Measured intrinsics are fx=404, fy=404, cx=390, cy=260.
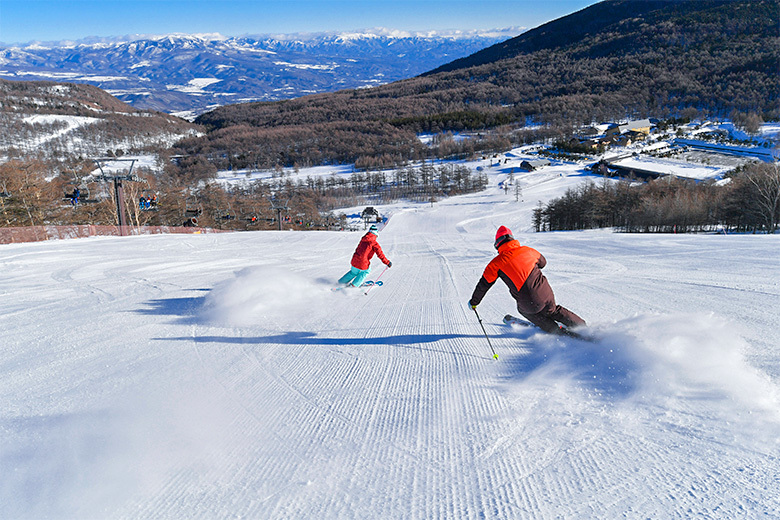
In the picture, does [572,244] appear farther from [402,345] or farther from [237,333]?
[237,333]

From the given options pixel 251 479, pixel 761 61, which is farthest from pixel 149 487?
pixel 761 61

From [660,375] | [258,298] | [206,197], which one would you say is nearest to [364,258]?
[258,298]

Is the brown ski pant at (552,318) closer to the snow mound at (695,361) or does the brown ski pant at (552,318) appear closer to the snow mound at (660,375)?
the snow mound at (660,375)

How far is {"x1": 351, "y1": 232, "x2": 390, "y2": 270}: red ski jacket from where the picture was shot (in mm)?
7426

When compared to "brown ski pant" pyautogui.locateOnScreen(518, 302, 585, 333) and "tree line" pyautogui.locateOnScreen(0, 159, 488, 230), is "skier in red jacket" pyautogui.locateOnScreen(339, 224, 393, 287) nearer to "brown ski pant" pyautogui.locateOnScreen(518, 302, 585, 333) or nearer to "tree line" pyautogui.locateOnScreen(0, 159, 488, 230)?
"brown ski pant" pyautogui.locateOnScreen(518, 302, 585, 333)

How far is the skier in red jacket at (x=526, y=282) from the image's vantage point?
4238mm

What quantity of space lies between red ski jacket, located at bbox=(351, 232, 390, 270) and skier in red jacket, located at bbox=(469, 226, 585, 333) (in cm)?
326

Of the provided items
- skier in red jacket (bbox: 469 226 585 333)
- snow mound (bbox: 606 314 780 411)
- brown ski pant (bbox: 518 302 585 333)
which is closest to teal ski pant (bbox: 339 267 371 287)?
skier in red jacket (bbox: 469 226 585 333)

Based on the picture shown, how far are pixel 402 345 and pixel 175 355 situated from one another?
2740 millimetres

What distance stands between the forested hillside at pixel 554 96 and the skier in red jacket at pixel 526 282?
96.0 m

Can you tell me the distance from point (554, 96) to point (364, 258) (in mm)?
148701

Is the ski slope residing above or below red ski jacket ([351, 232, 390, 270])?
below

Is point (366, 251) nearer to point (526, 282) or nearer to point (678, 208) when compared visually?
point (526, 282)

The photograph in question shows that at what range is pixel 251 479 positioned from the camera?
2680 millimetres
